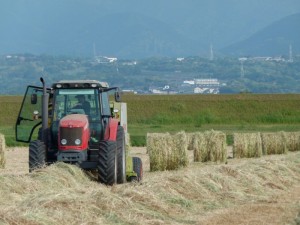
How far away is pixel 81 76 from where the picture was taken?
185625 millimetres

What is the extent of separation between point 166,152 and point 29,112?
5451mm

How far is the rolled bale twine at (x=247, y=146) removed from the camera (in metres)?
29.1

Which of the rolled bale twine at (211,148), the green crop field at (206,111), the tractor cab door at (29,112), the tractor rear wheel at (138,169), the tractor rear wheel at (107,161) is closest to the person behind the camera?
Result: the tractor rear wheel at (107,161)

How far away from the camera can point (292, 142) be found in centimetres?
3231

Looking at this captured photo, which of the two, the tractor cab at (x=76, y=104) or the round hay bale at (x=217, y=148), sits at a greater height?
the tractor cab at (x=76, y=104)

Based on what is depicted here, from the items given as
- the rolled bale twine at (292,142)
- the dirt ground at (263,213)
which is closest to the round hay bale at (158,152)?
the dirt ground at (263,213)

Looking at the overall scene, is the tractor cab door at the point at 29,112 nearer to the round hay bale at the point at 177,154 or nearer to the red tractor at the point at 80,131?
the red tractor at the point at 80,131

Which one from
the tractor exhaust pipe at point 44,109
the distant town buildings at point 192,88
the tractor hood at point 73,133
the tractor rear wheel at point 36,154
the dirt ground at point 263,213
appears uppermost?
the distant town buildings at point 192,88

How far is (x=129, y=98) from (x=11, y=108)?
9.52 m

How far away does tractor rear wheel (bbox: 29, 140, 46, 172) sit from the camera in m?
17.5

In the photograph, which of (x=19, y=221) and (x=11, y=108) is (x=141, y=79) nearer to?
(x=11, y=108)

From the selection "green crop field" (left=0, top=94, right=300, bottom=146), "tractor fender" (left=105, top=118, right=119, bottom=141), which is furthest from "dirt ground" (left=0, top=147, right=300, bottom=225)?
"green crop field" (left=0, top=94, right=300, bottom=146)

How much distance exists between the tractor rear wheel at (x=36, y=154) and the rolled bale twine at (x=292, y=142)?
15.9m

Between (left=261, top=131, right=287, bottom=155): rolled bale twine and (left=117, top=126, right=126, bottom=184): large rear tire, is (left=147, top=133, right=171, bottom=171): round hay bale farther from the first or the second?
(left=261, top=131, right=287, bottom=155): rolled bale twine
